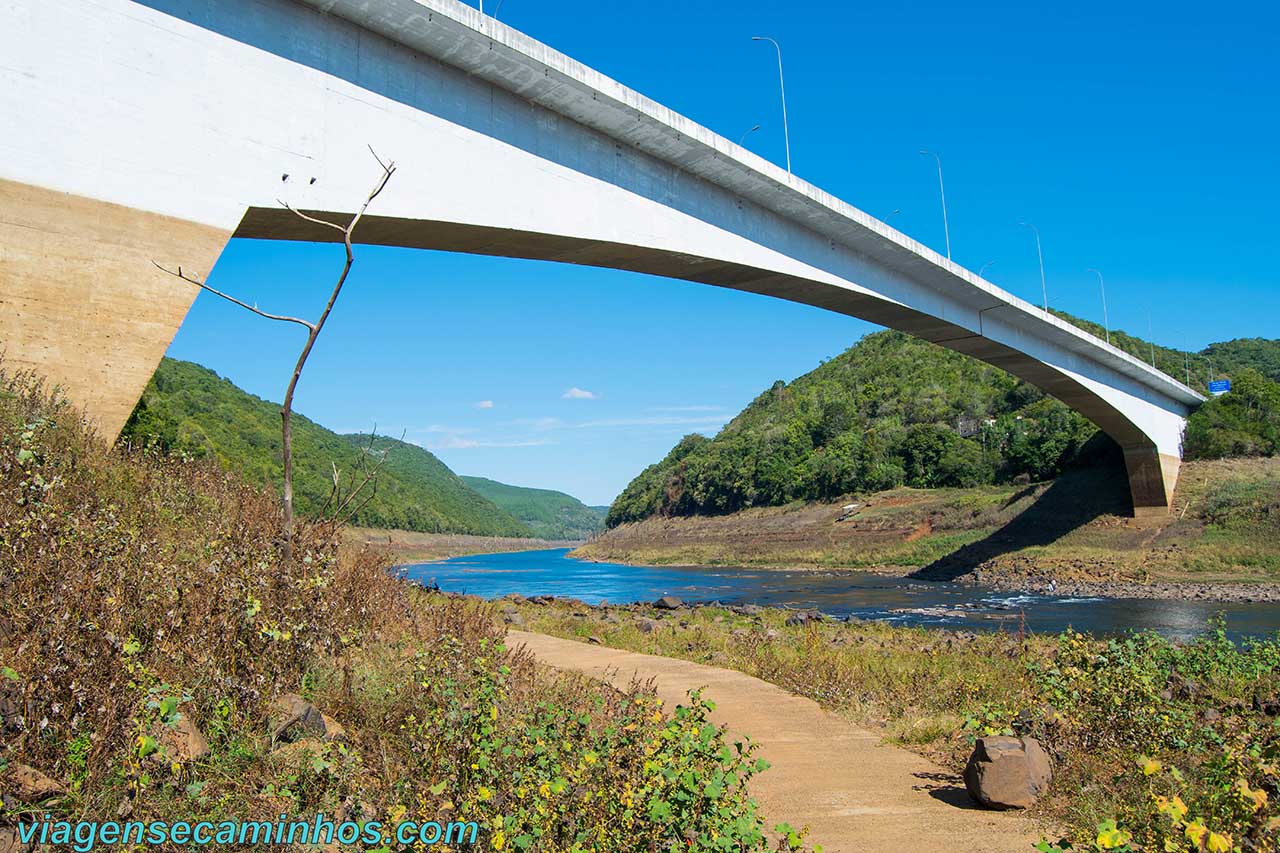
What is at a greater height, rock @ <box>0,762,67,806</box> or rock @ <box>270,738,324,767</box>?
rock @ <box>0,762,67,806</box>

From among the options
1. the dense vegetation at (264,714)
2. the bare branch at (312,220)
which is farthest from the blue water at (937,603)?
the dense vegetation at (264,714)

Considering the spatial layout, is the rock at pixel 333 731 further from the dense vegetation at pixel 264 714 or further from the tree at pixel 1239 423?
the tree at pixel 1239 423

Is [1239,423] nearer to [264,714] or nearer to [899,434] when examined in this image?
[899,434]

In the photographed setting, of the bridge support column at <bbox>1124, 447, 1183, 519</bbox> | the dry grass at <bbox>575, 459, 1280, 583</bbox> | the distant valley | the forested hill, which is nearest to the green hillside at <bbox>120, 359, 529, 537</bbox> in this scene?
the distant valley

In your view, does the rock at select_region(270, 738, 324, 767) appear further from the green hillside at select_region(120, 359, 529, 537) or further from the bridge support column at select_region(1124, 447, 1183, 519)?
the bridge support column at select_region(1124, 447, 1183, 519)

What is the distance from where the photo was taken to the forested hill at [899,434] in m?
54.9

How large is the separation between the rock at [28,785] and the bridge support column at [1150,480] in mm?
44072

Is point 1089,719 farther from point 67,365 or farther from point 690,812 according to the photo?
point 67,365

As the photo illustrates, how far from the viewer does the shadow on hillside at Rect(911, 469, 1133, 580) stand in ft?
132

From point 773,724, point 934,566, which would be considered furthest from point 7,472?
point 934,566

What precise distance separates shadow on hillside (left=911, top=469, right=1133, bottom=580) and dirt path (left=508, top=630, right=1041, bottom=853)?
35.2 metres

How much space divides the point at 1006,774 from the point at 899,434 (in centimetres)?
6697

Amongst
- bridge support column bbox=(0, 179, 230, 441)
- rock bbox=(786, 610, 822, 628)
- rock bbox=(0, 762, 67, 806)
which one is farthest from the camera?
rock bbox=(786, 610, 822, 628)

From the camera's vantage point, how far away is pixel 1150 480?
38344mm
